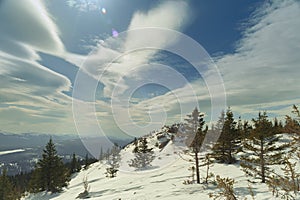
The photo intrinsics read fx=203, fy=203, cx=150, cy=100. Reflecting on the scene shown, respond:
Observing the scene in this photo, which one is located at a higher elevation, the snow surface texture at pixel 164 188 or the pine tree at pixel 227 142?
the pine tree at pixel 227 142

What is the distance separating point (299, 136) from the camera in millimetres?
5914

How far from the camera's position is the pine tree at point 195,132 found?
20.3m

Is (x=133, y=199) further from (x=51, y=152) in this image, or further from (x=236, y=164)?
(x=51, y=152)

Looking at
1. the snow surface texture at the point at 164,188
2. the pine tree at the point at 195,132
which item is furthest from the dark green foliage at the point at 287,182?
the pine tree at the point at 195,132

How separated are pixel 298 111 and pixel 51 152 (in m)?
41.0

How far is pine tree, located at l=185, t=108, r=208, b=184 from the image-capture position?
2034 cm

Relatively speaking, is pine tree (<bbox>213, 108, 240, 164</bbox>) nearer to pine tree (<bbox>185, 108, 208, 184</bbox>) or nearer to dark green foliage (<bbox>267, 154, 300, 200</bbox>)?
pine tree (<bbox>185, 108, 208, 184</bbox>)

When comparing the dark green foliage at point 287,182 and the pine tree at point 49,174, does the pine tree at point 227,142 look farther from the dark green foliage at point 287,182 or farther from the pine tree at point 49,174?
the pine tree at point 49,174

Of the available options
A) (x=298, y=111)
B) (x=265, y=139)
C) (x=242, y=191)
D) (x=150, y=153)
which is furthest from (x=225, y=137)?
(x=298, y=111)

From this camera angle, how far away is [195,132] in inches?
809

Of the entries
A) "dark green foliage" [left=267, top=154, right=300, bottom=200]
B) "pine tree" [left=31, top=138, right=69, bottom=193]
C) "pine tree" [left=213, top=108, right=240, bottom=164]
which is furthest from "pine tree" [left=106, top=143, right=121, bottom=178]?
"dark green foliage" [left=267, top=154, right=300, bottom=200]

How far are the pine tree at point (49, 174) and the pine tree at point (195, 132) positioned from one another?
2717cm

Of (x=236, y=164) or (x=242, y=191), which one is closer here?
(x=242, y=191)

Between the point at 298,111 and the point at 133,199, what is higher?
the point at 298,111
